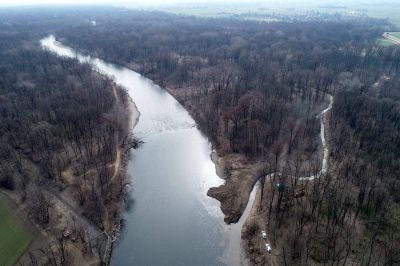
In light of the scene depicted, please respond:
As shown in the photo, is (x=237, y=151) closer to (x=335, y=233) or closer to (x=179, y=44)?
(x=335, y=233)

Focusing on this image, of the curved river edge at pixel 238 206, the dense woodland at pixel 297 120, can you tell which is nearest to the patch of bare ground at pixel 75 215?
the dense woodland at pixel 297 120

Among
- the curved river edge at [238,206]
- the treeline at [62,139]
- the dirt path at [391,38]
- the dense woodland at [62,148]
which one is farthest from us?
the dirt path at [391,38]

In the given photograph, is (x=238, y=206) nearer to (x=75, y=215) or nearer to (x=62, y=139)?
(x=75, y=215)

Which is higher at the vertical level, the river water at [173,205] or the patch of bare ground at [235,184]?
the patch of bare ground at [235,184]

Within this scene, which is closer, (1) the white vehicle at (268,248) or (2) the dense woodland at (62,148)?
(1) the white vehicle at (268,248)

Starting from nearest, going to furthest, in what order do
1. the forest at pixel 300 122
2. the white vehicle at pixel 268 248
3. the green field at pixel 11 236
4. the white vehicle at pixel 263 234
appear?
the green field at pixel 11 236 < the white vehicle at pixel 268 248 < the forest at pixel 300 122 < the white vehicle at pixel 263 234

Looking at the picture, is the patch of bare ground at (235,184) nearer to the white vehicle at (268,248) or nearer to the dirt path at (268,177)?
the dirt path at (268,177)
